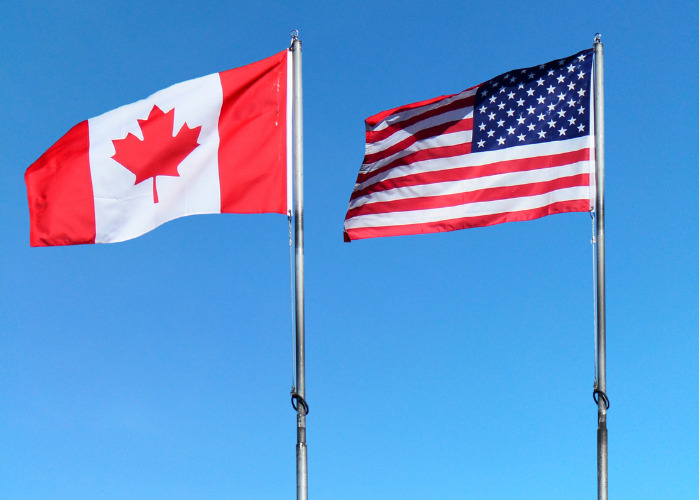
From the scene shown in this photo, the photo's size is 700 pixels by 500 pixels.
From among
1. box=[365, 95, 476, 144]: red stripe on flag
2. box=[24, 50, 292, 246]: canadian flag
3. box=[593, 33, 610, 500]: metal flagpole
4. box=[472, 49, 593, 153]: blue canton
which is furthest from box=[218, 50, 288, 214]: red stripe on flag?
box=[593, 33, 610, 500]: metal flagpole

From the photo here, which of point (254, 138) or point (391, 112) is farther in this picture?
point (391, 112)

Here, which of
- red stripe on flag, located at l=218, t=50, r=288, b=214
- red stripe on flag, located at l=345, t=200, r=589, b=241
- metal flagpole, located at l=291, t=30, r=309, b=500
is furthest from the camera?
red stripe on flag, located at l=345, t=200, r=589, b=241

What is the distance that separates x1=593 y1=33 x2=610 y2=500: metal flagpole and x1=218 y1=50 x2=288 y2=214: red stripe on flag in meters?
5.91

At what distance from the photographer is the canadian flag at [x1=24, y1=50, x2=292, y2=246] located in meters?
21.4

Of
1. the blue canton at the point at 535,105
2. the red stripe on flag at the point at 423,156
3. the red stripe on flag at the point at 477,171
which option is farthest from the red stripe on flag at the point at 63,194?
the blue canton at the point at 535,105

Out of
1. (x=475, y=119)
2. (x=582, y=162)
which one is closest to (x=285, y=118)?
(x=475, y=119)

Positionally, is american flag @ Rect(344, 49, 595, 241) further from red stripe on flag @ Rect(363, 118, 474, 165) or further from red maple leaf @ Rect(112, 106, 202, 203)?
red maple leaf @ Rect(112, 106, 202, 203)

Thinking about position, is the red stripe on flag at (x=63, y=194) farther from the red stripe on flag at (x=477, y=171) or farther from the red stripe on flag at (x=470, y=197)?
the red stripe on flag at (x=477, y=171)

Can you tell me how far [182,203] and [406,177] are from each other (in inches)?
195

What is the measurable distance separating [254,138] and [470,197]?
4.55 m

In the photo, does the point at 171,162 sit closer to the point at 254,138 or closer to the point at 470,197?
the point at 254,138

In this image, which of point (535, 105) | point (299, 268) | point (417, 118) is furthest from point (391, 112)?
point (299, 268)

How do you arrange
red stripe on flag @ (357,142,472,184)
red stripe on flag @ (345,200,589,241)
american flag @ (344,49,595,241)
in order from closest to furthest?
red stripe on flag @ (345,200,589,241) < american flag @ (344,49,595,241) < red stripe on flag @ (357,142,472,184)

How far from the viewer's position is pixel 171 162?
21781 mm
